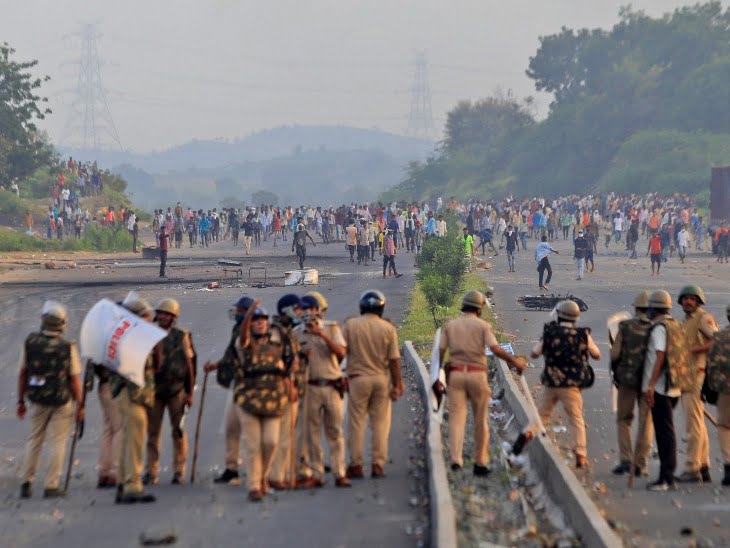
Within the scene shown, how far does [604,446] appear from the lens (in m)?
14.2

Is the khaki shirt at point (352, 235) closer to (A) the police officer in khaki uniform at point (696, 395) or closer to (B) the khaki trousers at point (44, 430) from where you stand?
(A) the police officer in khaki uniform at point (696, 395)

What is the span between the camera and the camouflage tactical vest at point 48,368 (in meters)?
11.0

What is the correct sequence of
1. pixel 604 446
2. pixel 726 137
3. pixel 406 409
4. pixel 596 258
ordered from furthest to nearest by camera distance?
pixel 726 137, pixel 596 258, pixel 406 409, pixel 604 446

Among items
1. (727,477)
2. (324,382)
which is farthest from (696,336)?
(324,382)

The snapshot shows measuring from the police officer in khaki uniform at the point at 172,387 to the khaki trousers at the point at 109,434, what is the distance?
27cm

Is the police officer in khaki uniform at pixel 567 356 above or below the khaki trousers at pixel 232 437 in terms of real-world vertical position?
above

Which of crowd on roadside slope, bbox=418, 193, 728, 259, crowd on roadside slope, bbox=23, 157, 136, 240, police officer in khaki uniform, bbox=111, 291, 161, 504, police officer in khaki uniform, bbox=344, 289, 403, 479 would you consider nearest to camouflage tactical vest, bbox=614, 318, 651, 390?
police officer in khaki uniform, bbox=344, 289, 403, 479

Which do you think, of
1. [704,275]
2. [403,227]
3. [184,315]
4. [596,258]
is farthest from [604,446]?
[403,227]

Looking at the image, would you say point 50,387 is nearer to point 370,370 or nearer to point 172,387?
point 172,387

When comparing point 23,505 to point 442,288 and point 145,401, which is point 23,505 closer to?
point 145,401

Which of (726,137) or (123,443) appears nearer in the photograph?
(123,443)

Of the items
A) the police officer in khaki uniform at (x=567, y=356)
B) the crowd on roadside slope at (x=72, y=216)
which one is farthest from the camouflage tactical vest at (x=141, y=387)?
the crowd on roadside slope at (x=72, y=216)

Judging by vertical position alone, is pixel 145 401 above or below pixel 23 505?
above

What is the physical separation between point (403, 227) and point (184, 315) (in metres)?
27.7
